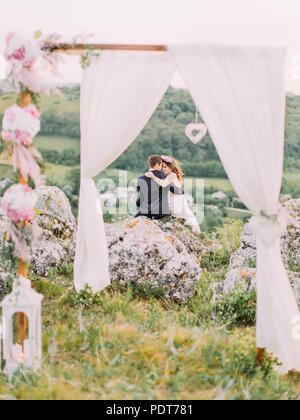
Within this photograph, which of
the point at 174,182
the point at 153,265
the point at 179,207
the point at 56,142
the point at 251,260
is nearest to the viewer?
the point at 153,265

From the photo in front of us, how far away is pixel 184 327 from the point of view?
153 inches

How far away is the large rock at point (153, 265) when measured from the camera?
4633 mm

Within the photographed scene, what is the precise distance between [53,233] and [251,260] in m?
2.48

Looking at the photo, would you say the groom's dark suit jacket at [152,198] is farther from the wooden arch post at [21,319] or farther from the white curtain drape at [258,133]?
the wooden arch post at [21,319]

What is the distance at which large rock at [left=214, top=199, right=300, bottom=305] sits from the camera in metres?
4.41

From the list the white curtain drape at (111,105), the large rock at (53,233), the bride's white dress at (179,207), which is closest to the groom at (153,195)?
the bride's white dress at (179,207)

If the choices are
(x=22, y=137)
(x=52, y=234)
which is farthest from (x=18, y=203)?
(x=52, y=234)

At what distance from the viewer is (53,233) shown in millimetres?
5324

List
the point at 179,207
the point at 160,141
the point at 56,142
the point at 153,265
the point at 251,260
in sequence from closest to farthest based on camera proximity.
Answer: the point at 153,265 < the point at 251,260 < the point at 179,207 < the point at 56,142 < the point at 160,141

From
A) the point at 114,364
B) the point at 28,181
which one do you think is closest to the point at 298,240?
the point at 114,364

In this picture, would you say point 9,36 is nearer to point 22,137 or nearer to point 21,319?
point 22,137

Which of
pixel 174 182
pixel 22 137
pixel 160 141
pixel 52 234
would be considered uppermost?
pixel 160 141

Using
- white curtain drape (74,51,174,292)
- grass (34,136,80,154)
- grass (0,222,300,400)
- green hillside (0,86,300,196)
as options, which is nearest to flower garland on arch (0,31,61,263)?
white curtain drape (74,51,174,292)
